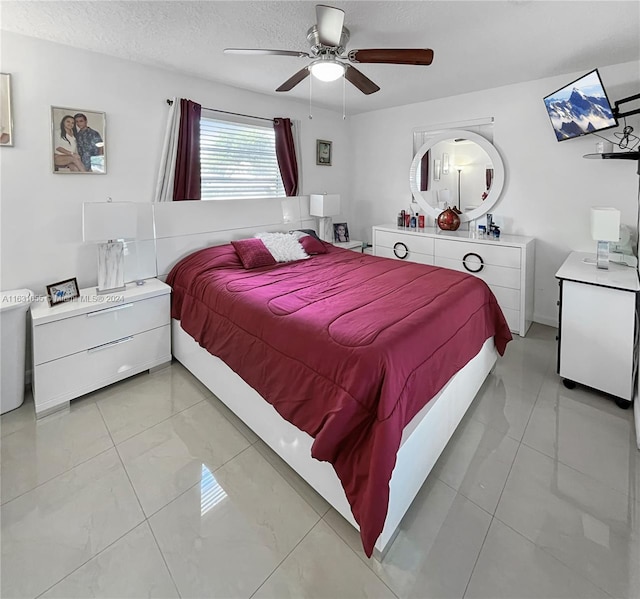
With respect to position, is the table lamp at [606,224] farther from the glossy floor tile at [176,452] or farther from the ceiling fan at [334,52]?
the glossy floor tile at [176,452]

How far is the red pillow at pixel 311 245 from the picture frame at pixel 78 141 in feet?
6.05

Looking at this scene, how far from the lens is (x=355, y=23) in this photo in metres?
2.28

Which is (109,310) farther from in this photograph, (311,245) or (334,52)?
(334,52)

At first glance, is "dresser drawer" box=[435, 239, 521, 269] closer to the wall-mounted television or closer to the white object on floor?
the wall-mounted television

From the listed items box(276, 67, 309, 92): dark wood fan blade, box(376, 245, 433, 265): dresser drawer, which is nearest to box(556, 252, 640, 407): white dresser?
box(376, 245, 433, 265): dresser drawer

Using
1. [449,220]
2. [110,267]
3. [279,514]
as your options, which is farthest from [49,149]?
[449,220]

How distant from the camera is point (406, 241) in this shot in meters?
4.37

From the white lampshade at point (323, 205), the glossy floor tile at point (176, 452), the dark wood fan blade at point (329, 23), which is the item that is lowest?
the glossy floor tile at point (176, 452)

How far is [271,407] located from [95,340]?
1.49 meters

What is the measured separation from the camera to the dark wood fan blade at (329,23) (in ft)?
5.82

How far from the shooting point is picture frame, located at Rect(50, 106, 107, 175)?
8.57 feet

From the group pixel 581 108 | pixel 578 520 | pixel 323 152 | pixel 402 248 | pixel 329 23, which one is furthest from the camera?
pixel 323 152

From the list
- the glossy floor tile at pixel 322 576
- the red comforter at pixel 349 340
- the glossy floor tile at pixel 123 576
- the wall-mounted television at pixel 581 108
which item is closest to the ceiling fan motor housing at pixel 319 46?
the red comforter at pixel 349 340

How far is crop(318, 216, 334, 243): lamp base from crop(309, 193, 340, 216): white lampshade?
15cm
